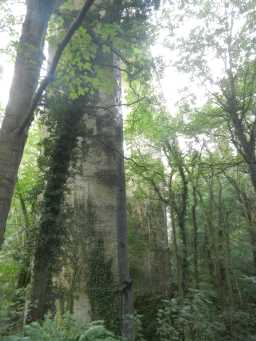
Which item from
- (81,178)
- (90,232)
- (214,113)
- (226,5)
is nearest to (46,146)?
(81,178)

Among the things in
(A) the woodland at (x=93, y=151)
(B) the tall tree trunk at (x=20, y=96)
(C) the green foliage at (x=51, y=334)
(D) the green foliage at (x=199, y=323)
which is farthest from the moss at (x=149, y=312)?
(B) the tall tree trunk at (x=20, y=96)

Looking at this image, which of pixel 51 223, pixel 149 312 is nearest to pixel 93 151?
pixel 51 223

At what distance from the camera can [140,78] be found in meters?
5.67

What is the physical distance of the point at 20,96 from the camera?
3.43 meters

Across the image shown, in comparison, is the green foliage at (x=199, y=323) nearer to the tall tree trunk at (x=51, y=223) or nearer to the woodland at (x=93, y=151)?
the woodland at (x=93, y=151)

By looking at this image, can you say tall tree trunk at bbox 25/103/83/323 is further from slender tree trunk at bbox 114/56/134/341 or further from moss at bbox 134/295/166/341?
moss at bbox 134/295/166/341

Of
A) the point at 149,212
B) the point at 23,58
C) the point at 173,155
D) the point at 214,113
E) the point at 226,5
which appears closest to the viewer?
the point at 23,58

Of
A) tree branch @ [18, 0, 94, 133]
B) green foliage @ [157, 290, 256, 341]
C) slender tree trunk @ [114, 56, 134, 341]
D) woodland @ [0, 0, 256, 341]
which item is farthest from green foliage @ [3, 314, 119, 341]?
green foliage @ [157, 290, 256, 341]

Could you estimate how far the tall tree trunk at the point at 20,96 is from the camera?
3.14 m

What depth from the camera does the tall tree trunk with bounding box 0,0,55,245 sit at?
10.3 feet

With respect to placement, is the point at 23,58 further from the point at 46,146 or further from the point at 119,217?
the point at 119,217

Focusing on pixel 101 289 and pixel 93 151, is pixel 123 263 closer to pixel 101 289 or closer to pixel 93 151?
pixel 101 289

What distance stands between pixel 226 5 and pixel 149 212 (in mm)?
7510

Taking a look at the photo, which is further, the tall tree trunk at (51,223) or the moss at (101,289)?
the moss at (101,289)
